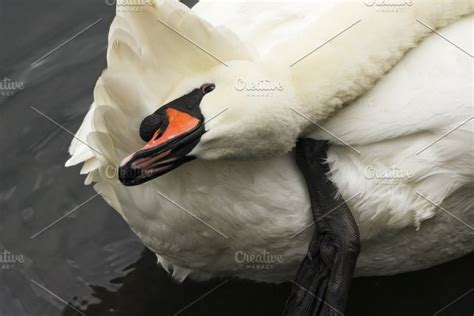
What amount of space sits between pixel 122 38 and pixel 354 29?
984mm

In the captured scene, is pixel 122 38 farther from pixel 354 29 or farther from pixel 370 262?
pixel 370 262

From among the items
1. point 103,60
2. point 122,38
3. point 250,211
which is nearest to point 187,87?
point 122,38

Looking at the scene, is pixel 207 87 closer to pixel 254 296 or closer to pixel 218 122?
pixel 218 122

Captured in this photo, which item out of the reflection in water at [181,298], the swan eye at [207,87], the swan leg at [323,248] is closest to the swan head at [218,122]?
the swan eye at [207,87]

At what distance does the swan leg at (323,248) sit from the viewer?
523 cm

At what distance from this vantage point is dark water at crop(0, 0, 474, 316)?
6223 millimetres

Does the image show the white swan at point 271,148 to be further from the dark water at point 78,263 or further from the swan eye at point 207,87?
the dark water at point 78,263

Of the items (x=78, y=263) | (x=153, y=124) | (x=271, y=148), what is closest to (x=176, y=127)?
(x=153, y=124)

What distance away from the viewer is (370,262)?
581 centimetres

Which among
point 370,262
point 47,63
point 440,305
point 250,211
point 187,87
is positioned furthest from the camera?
point 47,63

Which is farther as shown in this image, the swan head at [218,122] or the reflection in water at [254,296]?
the reflection in water at [254,296]

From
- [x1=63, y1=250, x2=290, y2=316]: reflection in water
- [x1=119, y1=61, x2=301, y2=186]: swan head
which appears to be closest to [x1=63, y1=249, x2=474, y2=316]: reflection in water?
[x1=63, y1=250, x2=290, y2=316]: reflection in water

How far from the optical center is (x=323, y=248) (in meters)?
5.41

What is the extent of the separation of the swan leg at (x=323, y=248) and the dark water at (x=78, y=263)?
28.3 inches
